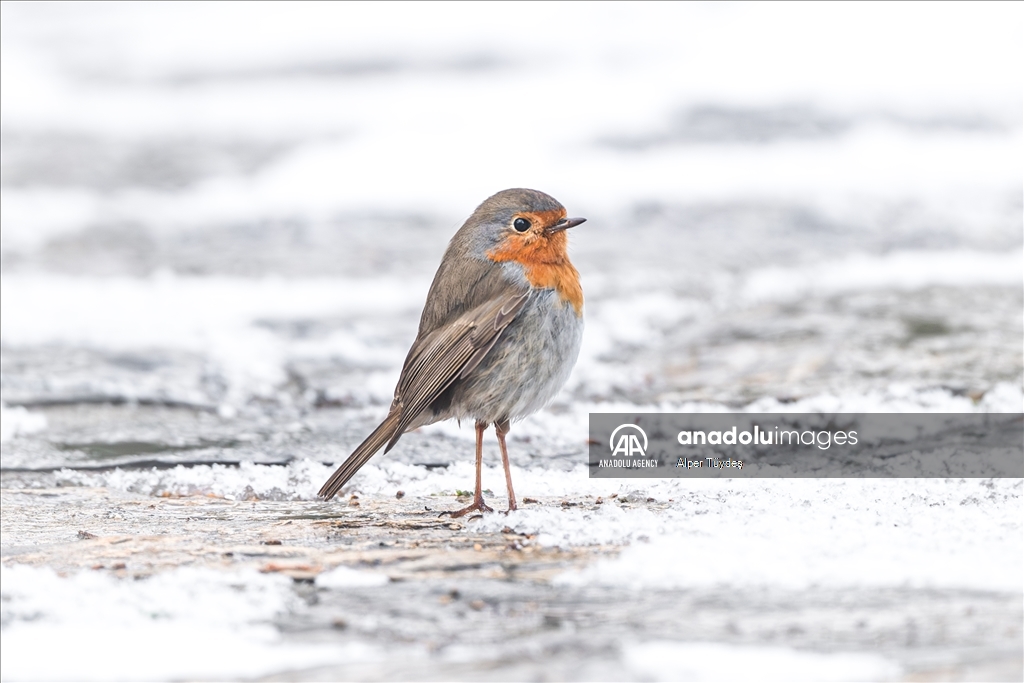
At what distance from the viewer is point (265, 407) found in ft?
20.5

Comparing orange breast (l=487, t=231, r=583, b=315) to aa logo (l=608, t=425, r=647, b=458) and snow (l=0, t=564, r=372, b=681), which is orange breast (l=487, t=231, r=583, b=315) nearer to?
aa logo (l=608, t=425, r=647, b=458)

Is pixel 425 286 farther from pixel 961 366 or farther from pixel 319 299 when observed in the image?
pixel 961 366

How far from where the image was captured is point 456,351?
14.0ft

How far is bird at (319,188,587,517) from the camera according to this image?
4.23 metres

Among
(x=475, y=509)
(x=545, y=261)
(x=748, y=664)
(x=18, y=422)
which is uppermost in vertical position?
(x=545, y=261)

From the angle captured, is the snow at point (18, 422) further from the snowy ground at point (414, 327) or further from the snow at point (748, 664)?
the snow at point (748, 664)

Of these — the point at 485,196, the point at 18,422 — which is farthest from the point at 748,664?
the point at 485,196

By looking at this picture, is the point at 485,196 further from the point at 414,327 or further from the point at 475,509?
the point at 475,509

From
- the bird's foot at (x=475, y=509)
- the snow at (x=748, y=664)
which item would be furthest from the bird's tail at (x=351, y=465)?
the snow at (x=748, y=664)

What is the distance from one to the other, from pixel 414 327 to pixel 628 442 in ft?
9.09

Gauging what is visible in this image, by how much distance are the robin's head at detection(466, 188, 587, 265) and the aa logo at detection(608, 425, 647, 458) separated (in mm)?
1081

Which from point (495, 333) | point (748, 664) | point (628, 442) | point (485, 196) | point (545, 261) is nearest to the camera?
point (748, 664)

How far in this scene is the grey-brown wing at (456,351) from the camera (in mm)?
4219

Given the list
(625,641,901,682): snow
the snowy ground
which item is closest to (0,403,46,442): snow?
the snowy ground
